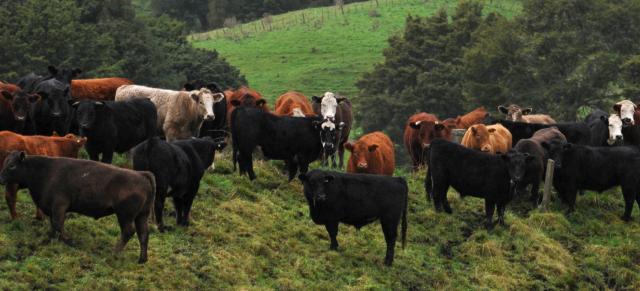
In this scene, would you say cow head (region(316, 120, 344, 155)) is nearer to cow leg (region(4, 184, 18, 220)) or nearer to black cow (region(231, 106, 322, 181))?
black cow (region(231, 106, 322, 181))

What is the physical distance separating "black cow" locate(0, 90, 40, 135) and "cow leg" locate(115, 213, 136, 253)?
5.10m

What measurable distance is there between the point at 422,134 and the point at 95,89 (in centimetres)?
760

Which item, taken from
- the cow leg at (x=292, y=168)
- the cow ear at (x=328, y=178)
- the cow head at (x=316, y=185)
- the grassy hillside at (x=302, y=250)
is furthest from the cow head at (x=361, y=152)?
the cow head at (x=316, y=185)

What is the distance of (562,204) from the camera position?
23.1m

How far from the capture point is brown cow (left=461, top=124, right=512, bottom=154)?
2314 cm

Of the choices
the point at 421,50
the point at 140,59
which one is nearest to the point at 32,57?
the point at 140,59

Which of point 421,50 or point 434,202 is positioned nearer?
point 434,202

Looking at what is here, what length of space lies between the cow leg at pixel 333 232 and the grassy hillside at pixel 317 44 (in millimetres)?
39220

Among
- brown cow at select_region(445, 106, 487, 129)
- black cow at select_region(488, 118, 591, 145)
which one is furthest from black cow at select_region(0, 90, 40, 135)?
brown cow at select_region(445, 106, 487, 129)

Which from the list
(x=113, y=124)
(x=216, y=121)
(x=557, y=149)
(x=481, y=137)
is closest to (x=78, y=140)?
(x=113, y=124)

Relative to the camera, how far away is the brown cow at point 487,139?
2314cm

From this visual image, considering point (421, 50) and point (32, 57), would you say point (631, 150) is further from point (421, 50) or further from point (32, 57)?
point (421, 50)

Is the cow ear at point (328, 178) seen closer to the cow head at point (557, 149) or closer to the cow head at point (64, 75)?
the cow head at point (557, 149)

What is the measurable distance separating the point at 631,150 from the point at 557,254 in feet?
14.4
